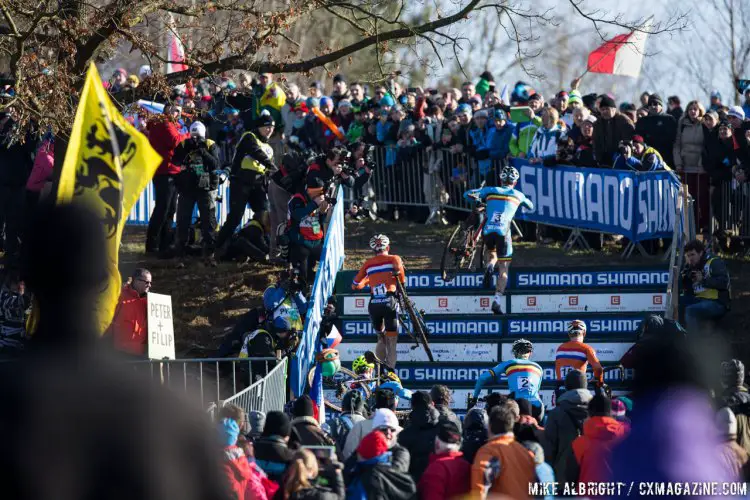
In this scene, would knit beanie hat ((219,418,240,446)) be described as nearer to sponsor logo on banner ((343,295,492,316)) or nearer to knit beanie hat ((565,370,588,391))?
knit beanie hat ((565,370,588,391))

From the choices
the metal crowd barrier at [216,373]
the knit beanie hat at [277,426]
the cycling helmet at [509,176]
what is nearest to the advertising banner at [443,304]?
the cycling helmet at [509,176]

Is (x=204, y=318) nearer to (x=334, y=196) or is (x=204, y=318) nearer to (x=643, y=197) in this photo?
(x=334, y=196)

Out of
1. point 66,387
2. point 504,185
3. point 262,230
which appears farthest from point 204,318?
point 66,387

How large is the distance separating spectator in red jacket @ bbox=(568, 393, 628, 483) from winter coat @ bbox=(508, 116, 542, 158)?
37.4ft

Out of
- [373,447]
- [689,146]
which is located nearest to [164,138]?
[689,146]

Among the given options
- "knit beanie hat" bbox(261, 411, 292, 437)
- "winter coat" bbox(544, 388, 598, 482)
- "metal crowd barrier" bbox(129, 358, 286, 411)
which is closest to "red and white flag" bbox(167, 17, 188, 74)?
"metal crowd barrier" bbox(129, 358, 286, 411)

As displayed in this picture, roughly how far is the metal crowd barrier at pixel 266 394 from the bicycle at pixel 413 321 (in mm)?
3402

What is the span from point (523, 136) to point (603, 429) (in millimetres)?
11740

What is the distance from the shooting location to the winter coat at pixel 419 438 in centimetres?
976

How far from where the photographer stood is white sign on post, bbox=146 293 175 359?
12078mm

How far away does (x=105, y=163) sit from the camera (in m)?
6.03

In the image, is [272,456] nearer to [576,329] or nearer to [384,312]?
[576,329]

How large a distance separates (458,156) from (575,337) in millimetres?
7203

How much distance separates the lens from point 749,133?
1823cm
